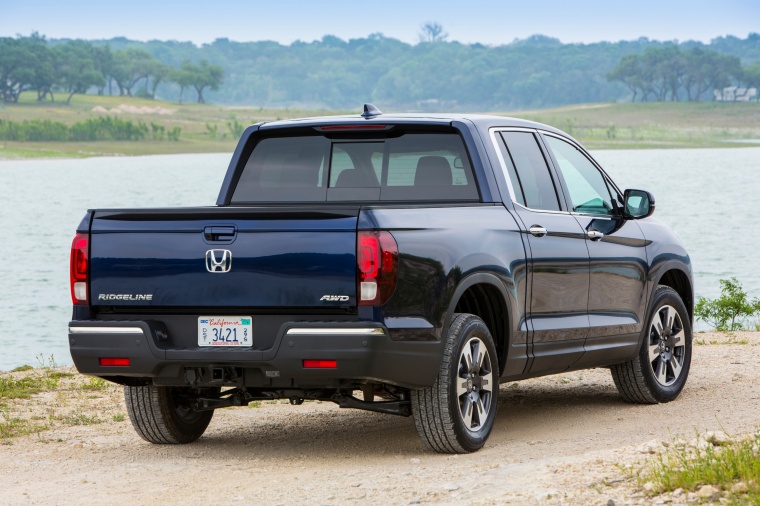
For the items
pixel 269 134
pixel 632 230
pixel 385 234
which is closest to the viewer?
pixel 385 234

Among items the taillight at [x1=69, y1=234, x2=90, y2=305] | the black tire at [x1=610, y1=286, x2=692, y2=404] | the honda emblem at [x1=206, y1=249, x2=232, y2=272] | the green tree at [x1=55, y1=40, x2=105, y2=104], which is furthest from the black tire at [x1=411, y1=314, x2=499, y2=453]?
the green tree at [x1=55, y1=40, x2=105, y2=104]

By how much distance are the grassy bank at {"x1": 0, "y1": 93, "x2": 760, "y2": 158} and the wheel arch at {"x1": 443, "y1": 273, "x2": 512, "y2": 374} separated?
116 metres

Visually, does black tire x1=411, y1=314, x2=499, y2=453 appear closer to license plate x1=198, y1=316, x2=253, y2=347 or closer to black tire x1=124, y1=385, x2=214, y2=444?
license plate x1=198, y1=316, x2=253, y2=347

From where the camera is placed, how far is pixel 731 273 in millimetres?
37781

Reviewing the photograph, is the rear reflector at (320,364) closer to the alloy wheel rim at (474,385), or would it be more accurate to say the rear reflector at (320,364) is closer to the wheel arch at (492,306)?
the alloy wheel rim at (474,385)

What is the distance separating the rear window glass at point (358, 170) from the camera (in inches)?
311

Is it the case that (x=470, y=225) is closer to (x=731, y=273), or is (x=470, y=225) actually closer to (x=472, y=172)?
(x=472, y=172)

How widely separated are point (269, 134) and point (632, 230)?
8.64 feet

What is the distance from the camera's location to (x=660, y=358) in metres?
9.59

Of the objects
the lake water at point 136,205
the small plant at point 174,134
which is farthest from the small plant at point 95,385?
the small plant at point 174,134

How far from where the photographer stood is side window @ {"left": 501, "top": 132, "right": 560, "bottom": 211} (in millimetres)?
8148

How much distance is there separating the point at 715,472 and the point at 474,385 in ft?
6.57

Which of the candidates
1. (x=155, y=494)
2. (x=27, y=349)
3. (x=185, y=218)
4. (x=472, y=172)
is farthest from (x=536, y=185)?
(x=27, y=349)

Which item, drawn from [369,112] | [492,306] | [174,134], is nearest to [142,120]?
[174,134]
